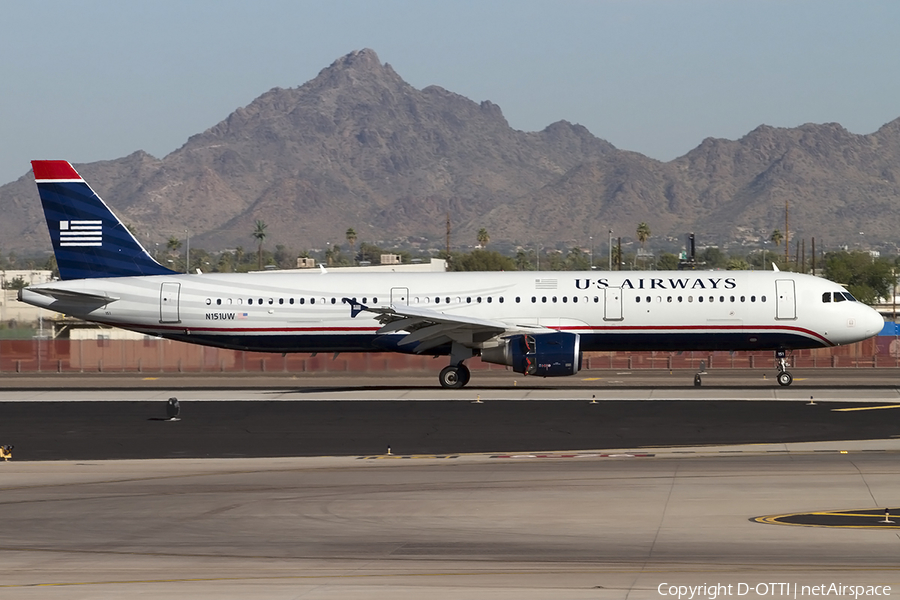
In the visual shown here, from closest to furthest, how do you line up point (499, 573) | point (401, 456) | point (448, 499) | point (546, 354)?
point (499, 573) → point (448, 499) → point (401, 456) → point (546, 354)

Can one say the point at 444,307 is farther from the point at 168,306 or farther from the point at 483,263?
the point at 483,263

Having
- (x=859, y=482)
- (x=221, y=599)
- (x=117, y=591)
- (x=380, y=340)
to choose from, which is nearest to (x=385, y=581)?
(x=221, y=599)

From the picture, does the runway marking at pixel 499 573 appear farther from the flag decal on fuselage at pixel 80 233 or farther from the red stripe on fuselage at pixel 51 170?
the red stripe on fuselage at pixel 51 170

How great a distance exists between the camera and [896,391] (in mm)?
36781

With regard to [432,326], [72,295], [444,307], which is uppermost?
[72,295]

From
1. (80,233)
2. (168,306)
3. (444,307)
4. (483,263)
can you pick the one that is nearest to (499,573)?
(444,307)

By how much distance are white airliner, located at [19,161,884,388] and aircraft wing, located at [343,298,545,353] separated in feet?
0.19

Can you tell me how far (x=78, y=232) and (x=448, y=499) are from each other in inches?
1060

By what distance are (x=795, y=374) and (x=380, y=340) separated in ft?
63.6

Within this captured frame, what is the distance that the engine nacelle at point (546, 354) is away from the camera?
3678 cm

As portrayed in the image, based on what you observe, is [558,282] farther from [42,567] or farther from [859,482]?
[42,567]

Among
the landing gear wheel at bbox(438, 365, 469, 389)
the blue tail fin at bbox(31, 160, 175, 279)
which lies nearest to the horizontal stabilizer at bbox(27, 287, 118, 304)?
the blue tail fin at bbox(31, 160, 175, 279)

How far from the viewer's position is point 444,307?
1559 inches

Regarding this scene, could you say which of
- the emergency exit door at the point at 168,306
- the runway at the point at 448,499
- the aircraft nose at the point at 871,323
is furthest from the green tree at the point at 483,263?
the runway at the point at 448,499
